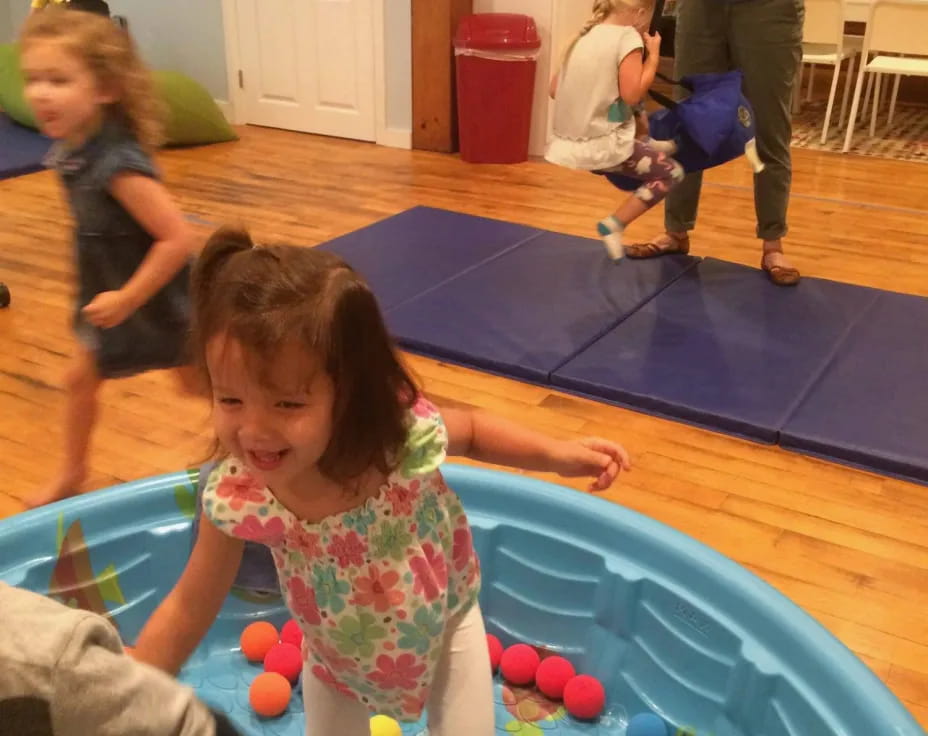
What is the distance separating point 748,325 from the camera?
8.01 feet

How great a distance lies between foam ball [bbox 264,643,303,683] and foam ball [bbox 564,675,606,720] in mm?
397

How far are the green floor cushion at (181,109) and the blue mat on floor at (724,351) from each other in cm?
257

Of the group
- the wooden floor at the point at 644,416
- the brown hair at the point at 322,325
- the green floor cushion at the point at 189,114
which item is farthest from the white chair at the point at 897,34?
the brown hair at the point at 322,325

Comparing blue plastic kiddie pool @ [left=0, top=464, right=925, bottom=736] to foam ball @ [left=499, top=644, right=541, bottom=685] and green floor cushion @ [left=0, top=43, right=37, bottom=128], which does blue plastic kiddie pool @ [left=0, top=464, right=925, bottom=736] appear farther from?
green floor cushion @ [left=0, top=43, right=37, bottom=128]

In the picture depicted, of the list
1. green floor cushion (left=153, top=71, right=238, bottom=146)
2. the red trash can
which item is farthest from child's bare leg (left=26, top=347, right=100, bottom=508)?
green floor cushion (left=153, top=71, right=238, bottom=146)

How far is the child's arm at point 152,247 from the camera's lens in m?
1.48

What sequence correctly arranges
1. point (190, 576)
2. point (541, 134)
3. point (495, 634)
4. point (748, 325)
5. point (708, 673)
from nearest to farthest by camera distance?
point (190, 576) < point (708, 673) < point (495, 634) < point (748, 325) < point (541, 134)

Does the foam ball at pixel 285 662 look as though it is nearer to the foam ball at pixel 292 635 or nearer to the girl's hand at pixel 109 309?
the foam ball at pixel 292 635

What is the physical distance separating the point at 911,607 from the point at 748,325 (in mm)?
1053

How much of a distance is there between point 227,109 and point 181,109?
66cm

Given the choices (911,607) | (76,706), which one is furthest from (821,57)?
(76,706)

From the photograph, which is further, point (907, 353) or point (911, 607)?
point (907, 353)

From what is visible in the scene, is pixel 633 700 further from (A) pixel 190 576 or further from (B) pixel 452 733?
(A) pixel 190 576

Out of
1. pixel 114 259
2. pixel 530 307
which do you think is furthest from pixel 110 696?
pixel 530 307
